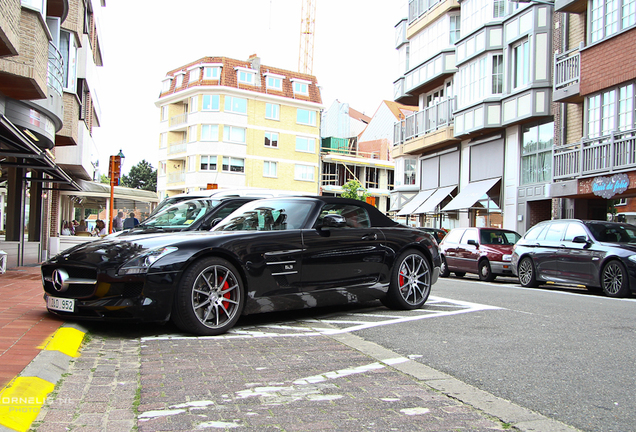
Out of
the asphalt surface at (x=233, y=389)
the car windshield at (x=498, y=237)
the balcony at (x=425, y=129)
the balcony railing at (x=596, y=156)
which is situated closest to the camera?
the asphalt surface at (x=233, y=389)

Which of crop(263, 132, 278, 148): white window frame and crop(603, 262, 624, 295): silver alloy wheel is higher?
crop(263, 132, 278, 148): white window frame

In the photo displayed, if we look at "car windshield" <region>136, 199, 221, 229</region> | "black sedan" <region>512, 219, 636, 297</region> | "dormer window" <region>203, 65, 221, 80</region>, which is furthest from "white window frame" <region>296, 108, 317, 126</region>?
"car windshield" <region>136, 199, 221, 229</region>

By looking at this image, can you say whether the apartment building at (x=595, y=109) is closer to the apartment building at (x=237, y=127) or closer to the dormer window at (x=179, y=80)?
the apartment building at (x=237, y=127)

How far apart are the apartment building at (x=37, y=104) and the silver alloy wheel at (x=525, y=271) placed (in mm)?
10776

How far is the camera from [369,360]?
500 cm

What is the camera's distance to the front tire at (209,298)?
5762 millimetres

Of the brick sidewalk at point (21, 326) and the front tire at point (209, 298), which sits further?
the front tire at point (209, 298)

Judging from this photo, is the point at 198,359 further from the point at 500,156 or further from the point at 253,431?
the point at 500,156

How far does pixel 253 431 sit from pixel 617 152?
680 inches

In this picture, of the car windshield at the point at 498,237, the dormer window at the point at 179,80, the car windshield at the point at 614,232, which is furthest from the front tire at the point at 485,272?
the dormer window at the point at 179,80

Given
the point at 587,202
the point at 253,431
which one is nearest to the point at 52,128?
the point at 253,431

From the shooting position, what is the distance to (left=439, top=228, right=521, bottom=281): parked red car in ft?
54.7

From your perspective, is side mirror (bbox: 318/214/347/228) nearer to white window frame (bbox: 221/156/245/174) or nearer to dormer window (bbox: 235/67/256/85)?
white window frame (bbox: 221/156/245/174)

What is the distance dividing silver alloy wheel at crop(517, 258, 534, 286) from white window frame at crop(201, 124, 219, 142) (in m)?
43.5
